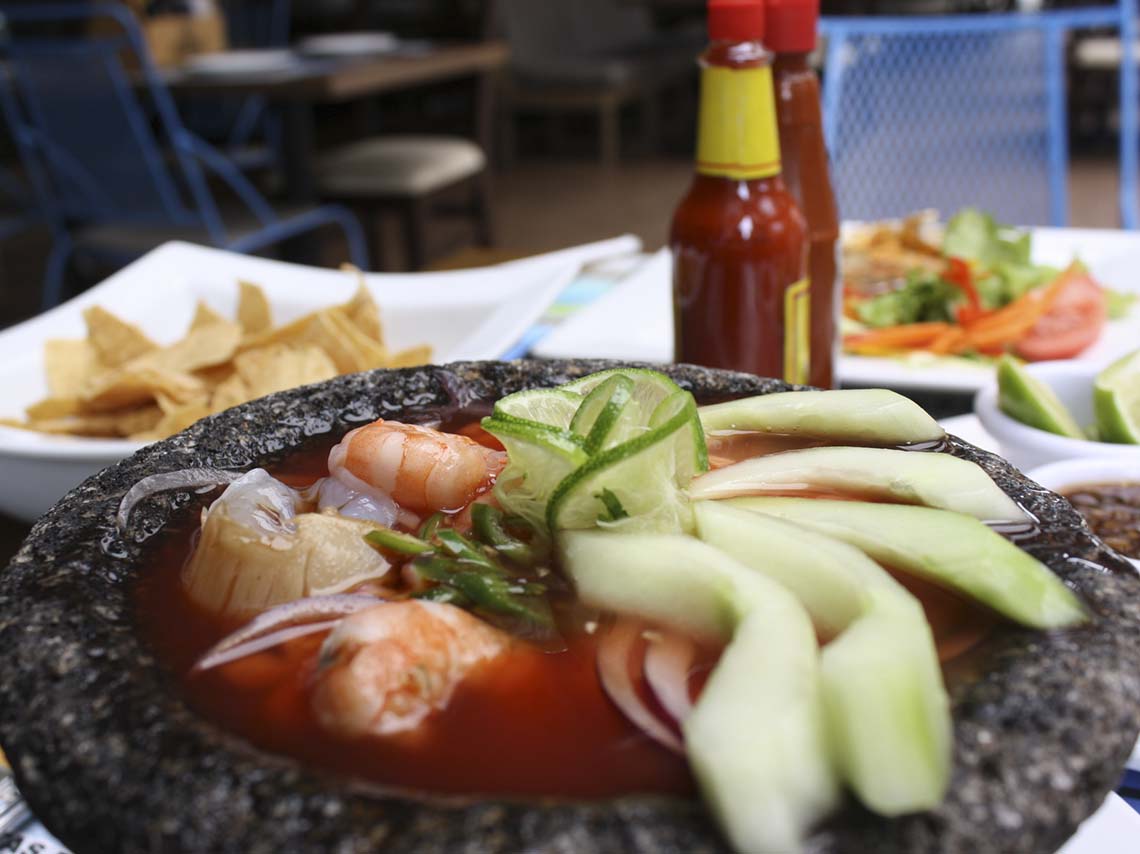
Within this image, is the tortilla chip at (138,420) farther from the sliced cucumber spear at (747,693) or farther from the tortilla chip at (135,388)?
the sliced cucumber spear at (747,693)

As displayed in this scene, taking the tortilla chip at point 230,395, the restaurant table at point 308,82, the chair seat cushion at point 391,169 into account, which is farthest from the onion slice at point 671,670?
the chair seat cushion at point 391,169

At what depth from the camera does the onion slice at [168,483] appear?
0.75 m

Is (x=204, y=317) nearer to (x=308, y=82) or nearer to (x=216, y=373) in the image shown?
(x=216, y=373)

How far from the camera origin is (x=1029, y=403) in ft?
4.06

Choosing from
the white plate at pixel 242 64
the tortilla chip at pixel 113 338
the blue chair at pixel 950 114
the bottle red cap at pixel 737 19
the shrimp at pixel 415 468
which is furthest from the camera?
the white plate at pixel 242 64

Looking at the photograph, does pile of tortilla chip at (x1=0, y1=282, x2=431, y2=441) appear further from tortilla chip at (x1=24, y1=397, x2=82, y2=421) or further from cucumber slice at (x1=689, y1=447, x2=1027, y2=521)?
cucumber slice at (x1=689, y1=447, x2=1027, y2=521)

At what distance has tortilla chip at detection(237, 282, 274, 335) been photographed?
1744 mm

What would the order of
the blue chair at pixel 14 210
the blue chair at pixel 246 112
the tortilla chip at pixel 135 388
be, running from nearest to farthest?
the tortilla chip at pixel 135 388 < the blue chair at pixel 14 210 < the blue chair at pixel 246 112

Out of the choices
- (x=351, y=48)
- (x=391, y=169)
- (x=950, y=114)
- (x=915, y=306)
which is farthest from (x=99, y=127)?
(x=915, y=306)

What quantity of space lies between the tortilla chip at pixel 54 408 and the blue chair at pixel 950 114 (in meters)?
2.30

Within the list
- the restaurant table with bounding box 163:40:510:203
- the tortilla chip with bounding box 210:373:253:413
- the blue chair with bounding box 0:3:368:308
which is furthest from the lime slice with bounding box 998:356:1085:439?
the restaurant table with bounding box 163:40:510:203

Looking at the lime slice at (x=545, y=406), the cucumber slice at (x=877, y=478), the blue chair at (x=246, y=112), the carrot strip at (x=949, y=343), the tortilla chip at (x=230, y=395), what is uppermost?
the blue chair at (x=246, y=112)

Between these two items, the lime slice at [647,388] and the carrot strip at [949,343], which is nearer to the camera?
the lime slice at [647,388]

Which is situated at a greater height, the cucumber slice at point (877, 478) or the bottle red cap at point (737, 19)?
the bottle red cap at point (737, 19)
